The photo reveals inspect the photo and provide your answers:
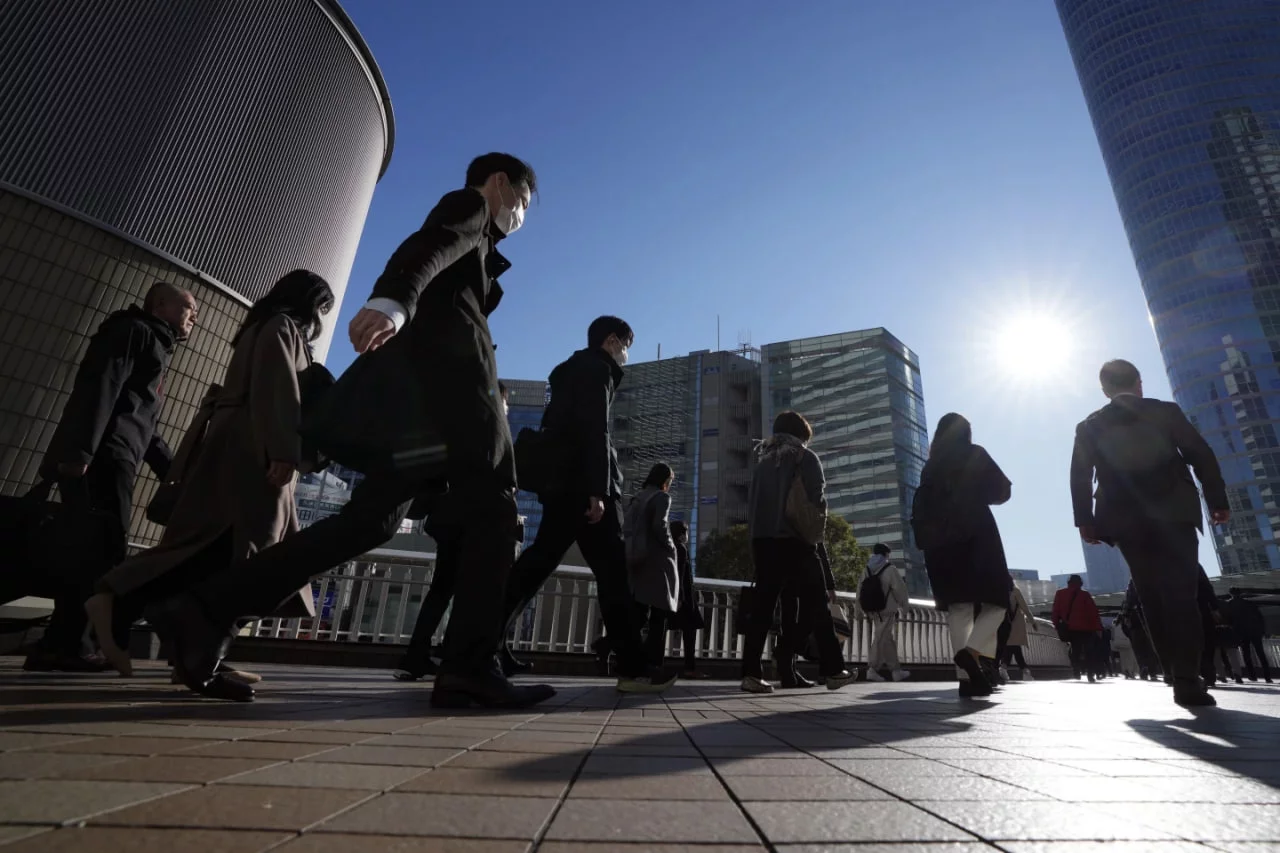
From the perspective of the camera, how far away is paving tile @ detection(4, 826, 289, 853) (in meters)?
0.64

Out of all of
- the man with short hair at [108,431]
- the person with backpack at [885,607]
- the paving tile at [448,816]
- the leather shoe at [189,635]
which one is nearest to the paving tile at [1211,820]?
the paving tile at [448,816]

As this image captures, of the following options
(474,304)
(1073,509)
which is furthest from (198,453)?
(1073,509)

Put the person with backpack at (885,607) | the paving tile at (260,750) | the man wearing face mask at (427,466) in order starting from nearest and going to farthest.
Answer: the paving tile at (260,750) → the man wearing face mask at (427,466) → the person with backpack at (885,607)

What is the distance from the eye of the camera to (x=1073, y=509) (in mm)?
4262

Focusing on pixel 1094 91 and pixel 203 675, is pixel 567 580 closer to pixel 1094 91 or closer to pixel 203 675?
pixel 203 675

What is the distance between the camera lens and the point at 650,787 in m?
1.15

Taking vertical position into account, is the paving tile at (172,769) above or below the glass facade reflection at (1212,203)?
below

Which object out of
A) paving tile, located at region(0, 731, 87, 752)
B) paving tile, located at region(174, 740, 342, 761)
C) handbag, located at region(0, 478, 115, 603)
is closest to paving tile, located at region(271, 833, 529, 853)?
paving tile, located at region(174, 740, 342, 761)

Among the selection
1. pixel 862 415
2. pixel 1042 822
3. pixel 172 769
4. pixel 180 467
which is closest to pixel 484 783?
pixel 172 769

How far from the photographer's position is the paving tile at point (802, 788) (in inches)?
44.1

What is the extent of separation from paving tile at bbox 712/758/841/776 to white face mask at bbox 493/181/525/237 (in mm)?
→ 2252

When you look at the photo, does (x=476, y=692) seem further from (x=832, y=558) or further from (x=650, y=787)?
(x=832, y=558)

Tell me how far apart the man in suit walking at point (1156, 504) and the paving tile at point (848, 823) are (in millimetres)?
3593

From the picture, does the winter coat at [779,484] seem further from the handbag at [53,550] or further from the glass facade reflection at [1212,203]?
the glass facade reflection at [1212,203]
